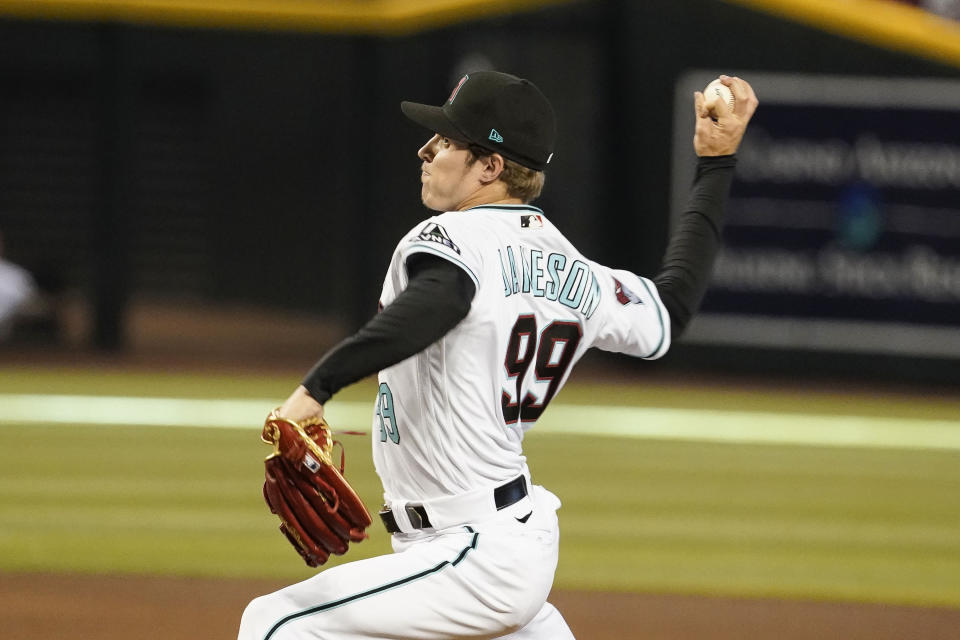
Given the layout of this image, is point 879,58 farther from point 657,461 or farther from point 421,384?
point 421,384

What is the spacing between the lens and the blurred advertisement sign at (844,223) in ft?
41.4

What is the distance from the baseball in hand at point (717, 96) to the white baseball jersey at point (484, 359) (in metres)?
0.56

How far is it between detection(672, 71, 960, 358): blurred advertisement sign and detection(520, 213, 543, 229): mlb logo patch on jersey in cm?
1030

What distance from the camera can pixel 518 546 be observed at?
260 centimetres

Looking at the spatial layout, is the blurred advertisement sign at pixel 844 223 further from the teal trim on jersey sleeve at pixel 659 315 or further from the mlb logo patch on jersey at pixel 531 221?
the mlb logo patch on jersey at pixel 531 221

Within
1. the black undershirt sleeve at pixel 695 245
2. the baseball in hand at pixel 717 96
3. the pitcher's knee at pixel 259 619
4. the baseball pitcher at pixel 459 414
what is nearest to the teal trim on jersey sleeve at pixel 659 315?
the black undershirt sleeve at pixel 695 245

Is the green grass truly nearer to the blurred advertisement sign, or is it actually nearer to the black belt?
the black belt

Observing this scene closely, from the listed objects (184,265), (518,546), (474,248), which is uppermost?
(474,248)

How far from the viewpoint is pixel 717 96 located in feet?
10.1

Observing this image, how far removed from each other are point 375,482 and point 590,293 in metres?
5.26

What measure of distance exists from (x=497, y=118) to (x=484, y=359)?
0.45 meters

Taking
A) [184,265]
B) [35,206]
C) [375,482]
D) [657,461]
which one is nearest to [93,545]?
[375,482]

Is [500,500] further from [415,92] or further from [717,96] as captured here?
[415,92]

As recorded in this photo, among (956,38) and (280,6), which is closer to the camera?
(956,38)
